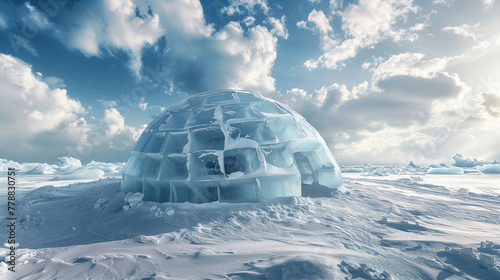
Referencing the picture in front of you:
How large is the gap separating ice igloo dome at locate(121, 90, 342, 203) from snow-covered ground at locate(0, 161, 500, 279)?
0.99 feet

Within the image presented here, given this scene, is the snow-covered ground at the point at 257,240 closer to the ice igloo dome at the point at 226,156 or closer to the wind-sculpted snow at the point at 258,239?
the wind-sculpted snow at the point at 258,239

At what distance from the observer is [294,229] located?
10.9 feet

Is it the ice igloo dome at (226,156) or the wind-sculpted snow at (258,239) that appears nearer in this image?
the wind-sculpted snow at (258,239)

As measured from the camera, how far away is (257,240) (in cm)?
299

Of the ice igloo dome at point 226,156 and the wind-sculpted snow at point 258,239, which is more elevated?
the ice igloo dome at point 226,156

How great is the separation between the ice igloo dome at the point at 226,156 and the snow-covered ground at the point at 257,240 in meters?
0.30

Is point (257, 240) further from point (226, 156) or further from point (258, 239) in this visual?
point (226, 156)

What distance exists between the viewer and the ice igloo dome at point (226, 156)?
Result: 4.18 metres

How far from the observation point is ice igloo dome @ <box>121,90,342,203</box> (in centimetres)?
418

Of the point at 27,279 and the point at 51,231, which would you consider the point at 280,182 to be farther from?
the point at 51,231

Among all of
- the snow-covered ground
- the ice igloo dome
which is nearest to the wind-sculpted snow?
the snow-covered ground

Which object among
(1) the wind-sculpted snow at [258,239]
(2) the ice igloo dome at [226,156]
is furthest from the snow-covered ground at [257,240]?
(2) the ice igloo dome at [226,156]

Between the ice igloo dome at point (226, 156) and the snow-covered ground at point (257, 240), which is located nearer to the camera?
the snow-covered ground at point (257, 240)

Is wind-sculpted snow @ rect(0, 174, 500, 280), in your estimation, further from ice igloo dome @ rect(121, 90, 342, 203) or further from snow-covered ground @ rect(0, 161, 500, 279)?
ice igloo dome @ rect(121, 90, 342, 203)
